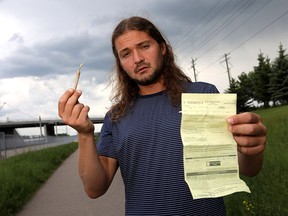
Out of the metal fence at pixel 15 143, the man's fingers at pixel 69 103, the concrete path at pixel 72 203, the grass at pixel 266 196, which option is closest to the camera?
the man's fingers at pixel 69 103

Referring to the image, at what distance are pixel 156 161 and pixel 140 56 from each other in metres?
0.63

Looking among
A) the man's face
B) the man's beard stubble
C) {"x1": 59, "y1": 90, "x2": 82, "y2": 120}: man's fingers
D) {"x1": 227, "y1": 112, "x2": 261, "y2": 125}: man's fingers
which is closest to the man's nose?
the man's face

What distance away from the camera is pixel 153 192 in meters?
2.39

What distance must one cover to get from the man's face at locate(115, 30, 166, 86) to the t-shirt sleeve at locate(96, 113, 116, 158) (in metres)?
0.34

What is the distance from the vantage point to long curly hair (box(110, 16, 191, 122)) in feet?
8.80

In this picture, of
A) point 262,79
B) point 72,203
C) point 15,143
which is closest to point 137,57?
point 72,203

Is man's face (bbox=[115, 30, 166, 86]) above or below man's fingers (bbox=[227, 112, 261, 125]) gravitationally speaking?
above

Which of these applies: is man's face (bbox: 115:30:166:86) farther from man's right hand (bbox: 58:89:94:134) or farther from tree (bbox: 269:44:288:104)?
tree (bbox: 269:44:288:104)

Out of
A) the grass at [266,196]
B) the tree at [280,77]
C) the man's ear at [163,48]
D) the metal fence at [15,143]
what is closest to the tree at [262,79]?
the tree at [280,77]

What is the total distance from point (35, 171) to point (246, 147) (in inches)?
551

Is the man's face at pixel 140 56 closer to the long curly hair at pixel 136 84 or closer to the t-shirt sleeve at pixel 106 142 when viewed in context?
the long curly hair at pixel 136 84

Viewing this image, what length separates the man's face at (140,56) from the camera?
2.61m

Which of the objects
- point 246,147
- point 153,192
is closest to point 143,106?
point 153,192

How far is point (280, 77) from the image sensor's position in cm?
6375
